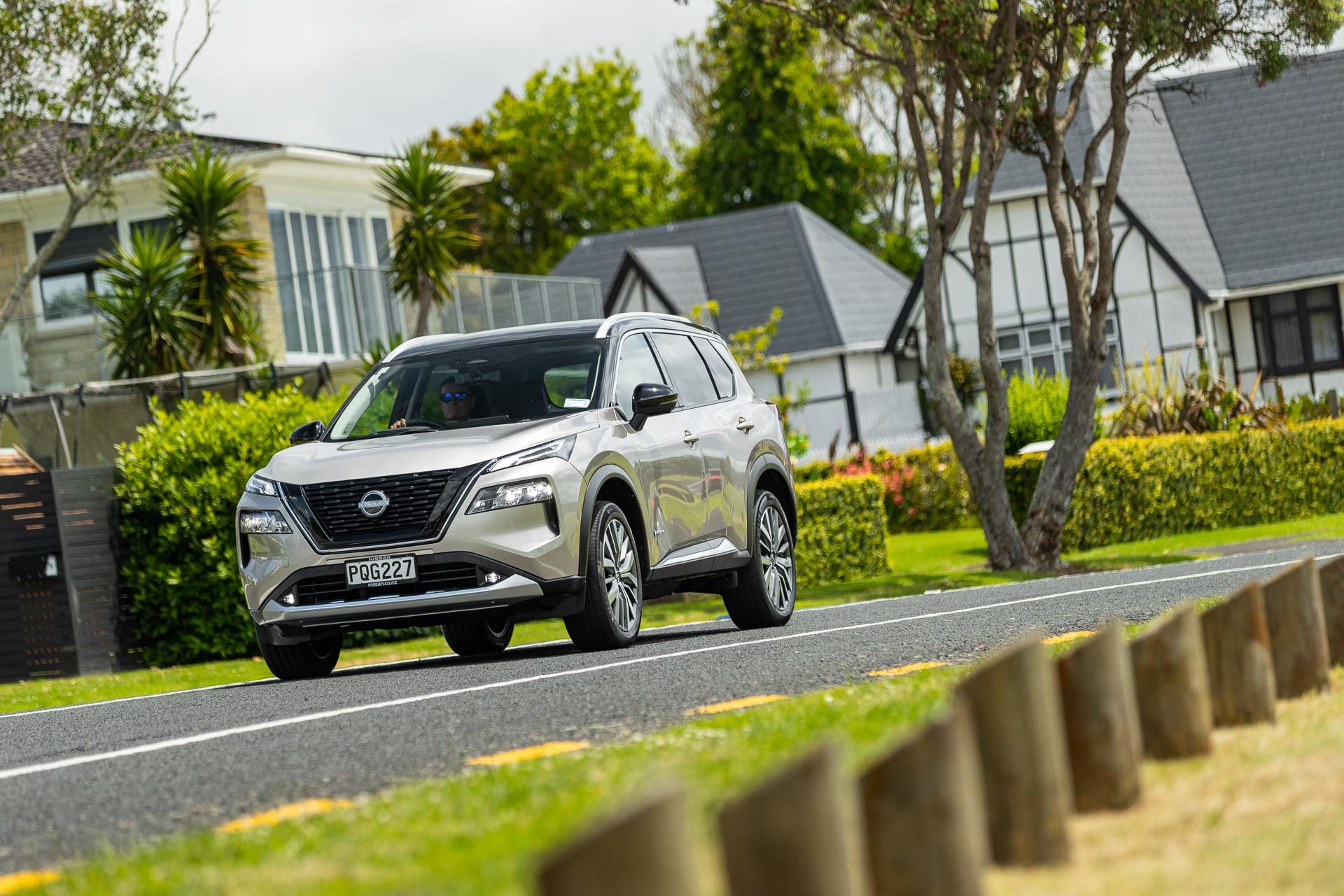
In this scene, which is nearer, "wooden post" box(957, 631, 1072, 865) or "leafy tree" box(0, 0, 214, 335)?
"wooden post" box(957, 631, 1072, 865)

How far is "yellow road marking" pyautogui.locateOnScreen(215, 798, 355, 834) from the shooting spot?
16.7 feet

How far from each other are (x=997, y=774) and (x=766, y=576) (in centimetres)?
784

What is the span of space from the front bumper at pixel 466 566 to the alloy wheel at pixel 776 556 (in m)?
2.48

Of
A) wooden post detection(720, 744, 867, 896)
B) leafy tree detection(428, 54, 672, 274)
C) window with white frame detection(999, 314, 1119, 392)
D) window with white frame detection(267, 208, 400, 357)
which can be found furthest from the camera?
leafy tree detection(428, 54, 672, 274)

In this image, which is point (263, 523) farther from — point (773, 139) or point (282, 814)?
point (773, 139)

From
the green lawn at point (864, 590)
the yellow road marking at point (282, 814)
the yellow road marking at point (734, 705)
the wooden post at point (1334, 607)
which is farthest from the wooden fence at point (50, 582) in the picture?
the wooden post at point (1334, 607)

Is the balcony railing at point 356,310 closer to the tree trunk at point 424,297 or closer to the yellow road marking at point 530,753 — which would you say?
the tree trunk at point 424,297

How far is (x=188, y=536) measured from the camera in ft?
56.7

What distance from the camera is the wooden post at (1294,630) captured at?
6.25 m

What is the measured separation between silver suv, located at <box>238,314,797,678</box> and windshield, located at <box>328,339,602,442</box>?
13 mm

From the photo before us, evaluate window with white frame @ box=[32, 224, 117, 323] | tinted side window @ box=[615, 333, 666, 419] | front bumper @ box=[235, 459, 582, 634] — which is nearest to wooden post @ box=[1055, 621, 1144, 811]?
front bumper @ box=[235, 459, 582, 634]

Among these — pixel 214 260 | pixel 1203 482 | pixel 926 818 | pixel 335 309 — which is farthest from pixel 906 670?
pixel 335 309

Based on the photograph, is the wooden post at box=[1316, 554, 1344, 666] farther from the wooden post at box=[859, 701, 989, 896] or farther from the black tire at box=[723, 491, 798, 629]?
the black tire at box=[723, 491, 798, 629]

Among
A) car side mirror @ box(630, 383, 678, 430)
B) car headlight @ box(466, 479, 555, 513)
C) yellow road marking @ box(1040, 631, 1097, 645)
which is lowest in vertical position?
yellow road marking @ box(1040, 631, 1097, 645)
